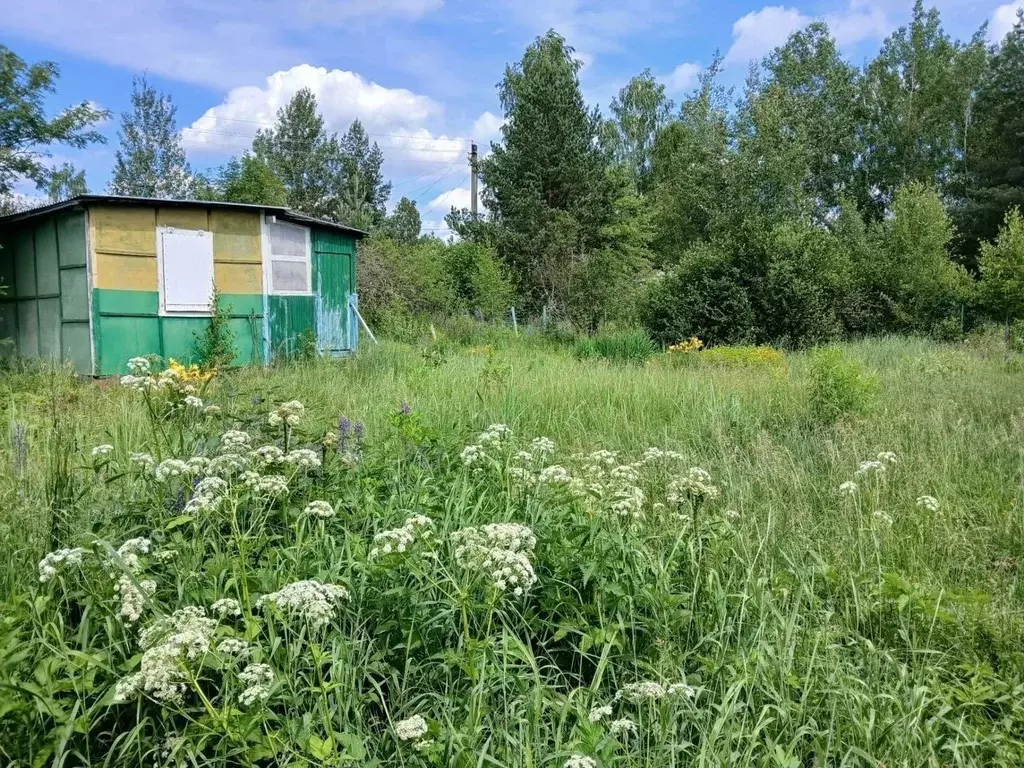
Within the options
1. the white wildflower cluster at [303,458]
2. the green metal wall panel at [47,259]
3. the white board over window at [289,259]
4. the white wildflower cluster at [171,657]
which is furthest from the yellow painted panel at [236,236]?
the white wildflower cluster at [171,657]

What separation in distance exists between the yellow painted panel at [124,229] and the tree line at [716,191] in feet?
13.2

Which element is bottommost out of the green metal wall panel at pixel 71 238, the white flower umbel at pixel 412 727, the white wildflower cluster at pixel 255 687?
the white flower umbel at pixel 412 727

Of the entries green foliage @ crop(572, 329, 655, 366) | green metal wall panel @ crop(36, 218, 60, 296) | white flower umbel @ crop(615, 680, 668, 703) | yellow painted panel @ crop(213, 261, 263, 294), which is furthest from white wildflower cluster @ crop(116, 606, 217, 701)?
green metal wall panel @ crop(36, 218, 60, 296)

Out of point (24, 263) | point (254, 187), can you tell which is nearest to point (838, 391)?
point (24, 263)

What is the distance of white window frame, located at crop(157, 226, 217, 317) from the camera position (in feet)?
35.7

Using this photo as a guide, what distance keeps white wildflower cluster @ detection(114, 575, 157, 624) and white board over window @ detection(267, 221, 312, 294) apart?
1094 centimetres

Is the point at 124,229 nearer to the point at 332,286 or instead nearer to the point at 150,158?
the point at 332,286

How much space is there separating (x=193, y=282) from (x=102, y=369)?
1840mm

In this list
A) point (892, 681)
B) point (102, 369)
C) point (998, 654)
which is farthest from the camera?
point (102, 369)

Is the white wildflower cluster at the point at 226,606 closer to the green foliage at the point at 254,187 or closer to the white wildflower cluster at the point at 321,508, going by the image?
the white wildflower cluster at the point at 321,508

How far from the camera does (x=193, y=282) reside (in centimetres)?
1114

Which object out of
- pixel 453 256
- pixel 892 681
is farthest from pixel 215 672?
pixel 453 256

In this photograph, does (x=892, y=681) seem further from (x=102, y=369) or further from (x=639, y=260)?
(x=639, y=260)

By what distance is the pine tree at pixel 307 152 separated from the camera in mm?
37125
